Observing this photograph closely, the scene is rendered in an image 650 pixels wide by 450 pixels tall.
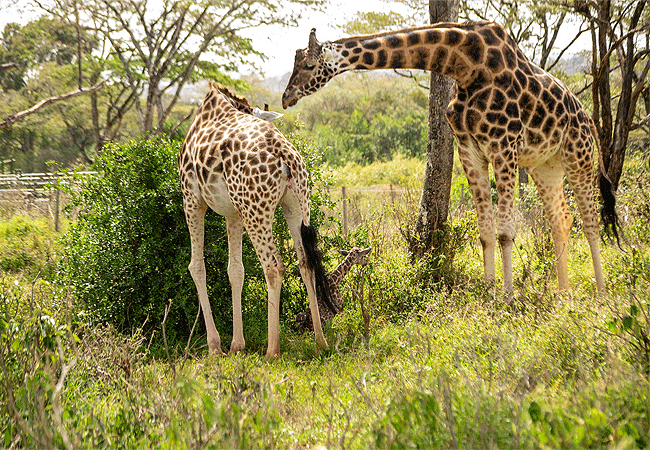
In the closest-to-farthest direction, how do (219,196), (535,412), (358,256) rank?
1. (535,412)
2. (219,196)
3. (358,256)

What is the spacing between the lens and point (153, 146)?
651 cm

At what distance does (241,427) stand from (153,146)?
15.6 ft

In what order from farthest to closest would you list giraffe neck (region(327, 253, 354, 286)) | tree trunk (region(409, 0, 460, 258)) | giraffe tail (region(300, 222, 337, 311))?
1. tree trunk (region(409, 0, 460, 258))
2. giraffe neck (region(327, 253, 354, 286))
3. giraffe tail (region(300, 222, 337, 311))

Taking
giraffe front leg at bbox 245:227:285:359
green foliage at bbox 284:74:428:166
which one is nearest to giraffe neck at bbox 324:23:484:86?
giraffe front leg at bbox 245:227:285:359

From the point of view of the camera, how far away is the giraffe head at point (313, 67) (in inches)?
189

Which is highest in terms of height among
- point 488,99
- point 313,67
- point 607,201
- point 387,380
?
point 313,67

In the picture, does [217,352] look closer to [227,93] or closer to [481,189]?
[227,93]

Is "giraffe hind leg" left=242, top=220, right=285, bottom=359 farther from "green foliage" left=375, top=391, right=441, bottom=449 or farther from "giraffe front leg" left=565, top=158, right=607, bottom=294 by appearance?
"giraffe front leg" left=565, top=158, right=607, bottom=294

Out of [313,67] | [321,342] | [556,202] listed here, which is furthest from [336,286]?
[556,202]

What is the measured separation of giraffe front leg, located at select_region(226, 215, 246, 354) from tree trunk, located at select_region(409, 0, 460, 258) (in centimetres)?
267

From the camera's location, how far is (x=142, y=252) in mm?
6086

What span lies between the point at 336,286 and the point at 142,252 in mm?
2325

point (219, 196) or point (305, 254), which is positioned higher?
point (219, 196)

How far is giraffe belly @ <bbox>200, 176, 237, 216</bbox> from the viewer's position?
5.17 m
